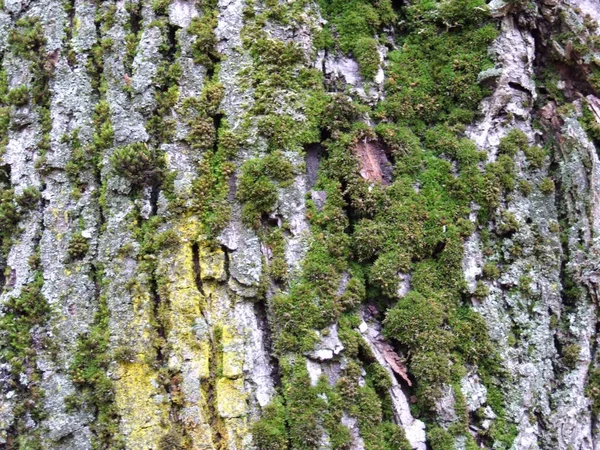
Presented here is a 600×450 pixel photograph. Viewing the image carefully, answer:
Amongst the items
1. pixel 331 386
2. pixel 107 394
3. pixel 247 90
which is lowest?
pixel 331 386

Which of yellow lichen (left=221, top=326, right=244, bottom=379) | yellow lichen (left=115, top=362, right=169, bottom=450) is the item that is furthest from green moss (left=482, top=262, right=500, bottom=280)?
yellow lichen (left=115, top=362, right=169, bottom=450)

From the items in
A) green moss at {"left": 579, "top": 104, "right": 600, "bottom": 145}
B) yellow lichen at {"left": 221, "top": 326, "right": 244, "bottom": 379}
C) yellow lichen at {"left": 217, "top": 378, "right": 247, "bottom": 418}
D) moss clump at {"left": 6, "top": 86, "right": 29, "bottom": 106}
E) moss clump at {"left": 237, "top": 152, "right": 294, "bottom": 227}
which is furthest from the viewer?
green moss at {"left": 579, "top": 104, "right": 600, "bottom": 145}

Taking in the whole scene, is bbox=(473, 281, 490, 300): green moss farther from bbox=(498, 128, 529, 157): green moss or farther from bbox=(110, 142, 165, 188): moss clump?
bbox=(110, 142, 165, 188): moss clump

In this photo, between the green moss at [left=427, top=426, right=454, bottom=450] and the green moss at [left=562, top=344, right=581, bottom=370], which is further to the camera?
the green moss at [left=562, top=344, right=581, bottom=370]

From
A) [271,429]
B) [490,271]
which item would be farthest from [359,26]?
[271,429]

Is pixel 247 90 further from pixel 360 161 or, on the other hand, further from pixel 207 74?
pixel 360 161

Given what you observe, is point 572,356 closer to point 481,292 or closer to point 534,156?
point 481,292

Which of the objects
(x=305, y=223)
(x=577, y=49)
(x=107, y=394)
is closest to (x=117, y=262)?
(x=107, y=394)

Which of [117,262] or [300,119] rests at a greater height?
[300,119]
